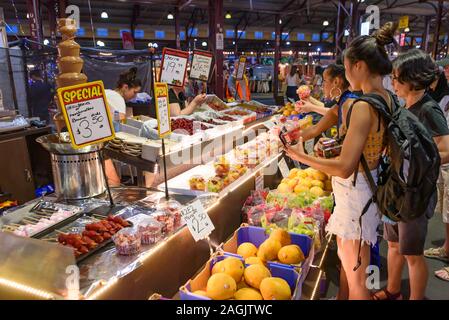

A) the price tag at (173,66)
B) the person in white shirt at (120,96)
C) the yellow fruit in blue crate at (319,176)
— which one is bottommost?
the yellow fruit in blue crate at (319,176)

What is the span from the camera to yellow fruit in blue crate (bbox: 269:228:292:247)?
2350 mm

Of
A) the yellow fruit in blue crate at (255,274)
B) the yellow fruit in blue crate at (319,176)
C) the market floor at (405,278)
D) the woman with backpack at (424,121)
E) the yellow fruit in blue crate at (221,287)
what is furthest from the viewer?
the yellow fruit in blue crate at (319,176)

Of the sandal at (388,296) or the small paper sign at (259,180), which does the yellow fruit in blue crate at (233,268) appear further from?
the sandal at (388,296)

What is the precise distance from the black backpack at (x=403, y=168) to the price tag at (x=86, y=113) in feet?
4.83

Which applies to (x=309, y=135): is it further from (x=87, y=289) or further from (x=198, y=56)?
(x=87, y=289)

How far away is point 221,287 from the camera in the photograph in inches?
70.8

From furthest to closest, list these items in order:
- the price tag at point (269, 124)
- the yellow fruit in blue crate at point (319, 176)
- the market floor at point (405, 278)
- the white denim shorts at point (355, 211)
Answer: the price tag at point (269, 124)
the yellow fruit in blue crate at point (319, 176)
the market floor at point (405, 278)
the white denim shorts at point (355, 211)

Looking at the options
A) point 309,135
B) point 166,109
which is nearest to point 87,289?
point 166,109

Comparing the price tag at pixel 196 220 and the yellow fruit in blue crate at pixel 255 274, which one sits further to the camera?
the price tag at pixel 196 220

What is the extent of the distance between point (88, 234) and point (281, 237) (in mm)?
1206

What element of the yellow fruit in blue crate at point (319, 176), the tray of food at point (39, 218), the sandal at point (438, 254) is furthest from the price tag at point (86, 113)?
the sandal at point (438, 254)

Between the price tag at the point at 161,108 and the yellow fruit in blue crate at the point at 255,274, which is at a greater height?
the price tag at the point at 161,108

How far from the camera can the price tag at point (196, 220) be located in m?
2.10

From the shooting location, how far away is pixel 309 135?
317 centimetres
